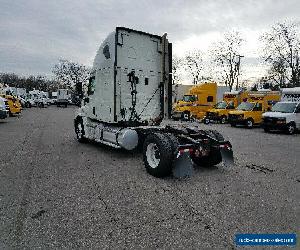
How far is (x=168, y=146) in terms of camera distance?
22.4 ft

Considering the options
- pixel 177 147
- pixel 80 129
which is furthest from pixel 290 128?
pixel 177 147

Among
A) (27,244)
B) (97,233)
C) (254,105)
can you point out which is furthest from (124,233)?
(254,105)

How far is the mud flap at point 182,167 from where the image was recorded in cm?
664

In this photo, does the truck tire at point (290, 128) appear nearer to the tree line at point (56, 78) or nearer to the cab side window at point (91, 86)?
the cab side window at point (91, 86)

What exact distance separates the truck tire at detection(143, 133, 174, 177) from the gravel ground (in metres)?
0.24

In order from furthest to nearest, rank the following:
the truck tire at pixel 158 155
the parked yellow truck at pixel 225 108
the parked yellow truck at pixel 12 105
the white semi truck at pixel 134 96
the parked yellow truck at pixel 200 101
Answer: the parked yellow truck at pixel 200 101 → the parked yellow truck at pixel 12 105 → the parked yellow truck at pixel 225 108 → the white semi truck at pixel 134 96 → the truck tire at pixel 158 155

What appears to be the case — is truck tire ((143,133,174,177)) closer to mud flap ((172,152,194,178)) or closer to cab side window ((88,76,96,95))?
mud flap ((172,152,194,178))

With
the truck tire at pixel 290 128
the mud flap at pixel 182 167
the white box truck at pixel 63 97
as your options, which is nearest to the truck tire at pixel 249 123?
the truck tire at pixel 290 128

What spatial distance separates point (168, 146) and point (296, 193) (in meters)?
2.76

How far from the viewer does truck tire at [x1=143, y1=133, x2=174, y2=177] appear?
675 centimetres

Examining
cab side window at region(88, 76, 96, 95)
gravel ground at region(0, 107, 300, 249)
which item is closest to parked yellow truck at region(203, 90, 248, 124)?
cab side window at region(88, 76, 96, 95)

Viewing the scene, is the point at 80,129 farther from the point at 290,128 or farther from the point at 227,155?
the point at 290,128

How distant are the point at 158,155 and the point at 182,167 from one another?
2.73 feet

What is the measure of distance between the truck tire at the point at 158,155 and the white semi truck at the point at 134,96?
118mm
